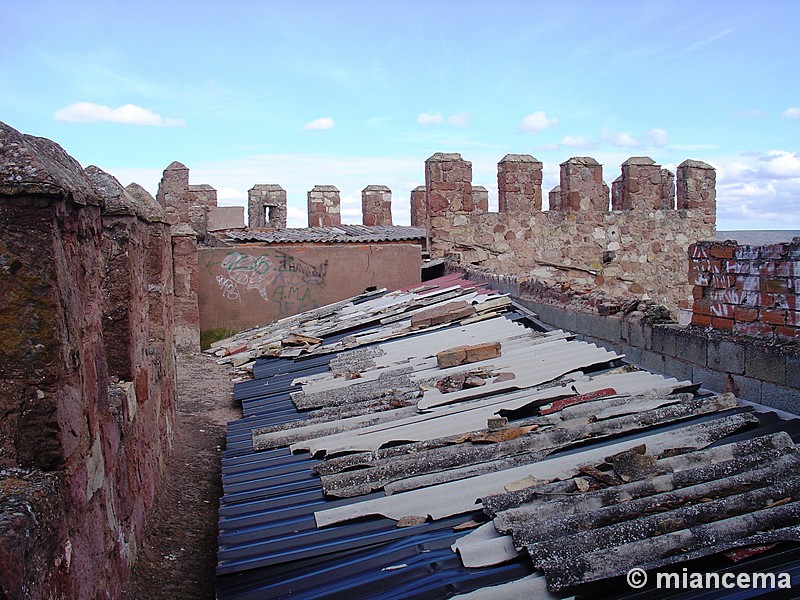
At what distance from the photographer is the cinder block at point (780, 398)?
4.19 metres

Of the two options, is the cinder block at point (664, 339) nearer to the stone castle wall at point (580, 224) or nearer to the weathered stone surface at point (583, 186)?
the stone castle wall at point (580, 224)

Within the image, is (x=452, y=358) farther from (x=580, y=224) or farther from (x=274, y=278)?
(x=580, y=224)

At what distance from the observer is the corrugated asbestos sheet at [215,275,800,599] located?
279 cm

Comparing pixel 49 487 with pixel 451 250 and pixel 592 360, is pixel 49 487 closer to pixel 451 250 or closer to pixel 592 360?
pixel 592 360

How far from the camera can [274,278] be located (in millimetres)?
12938

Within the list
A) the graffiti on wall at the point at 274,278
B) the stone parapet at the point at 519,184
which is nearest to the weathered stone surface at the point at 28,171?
the graffiti on wall at the point at 274,278

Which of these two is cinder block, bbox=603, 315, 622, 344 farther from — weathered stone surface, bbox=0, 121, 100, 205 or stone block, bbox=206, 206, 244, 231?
stone block, bbox=206, 206, 244, 231

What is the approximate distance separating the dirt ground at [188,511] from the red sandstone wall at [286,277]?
4.30 metres

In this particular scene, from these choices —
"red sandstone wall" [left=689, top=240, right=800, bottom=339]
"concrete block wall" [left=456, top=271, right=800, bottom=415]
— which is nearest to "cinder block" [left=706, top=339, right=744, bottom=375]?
"concrete block wall" [left=456, top=271, right=800, bottom=415]

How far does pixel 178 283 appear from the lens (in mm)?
11812

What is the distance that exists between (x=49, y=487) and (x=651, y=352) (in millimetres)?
4575

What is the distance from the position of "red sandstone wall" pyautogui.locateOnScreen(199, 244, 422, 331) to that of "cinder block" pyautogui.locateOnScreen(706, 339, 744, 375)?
8.56 meters

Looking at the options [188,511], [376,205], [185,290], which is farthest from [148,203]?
[376,205]

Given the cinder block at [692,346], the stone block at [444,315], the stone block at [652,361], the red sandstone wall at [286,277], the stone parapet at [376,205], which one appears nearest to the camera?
the cinder block at [692,346]
